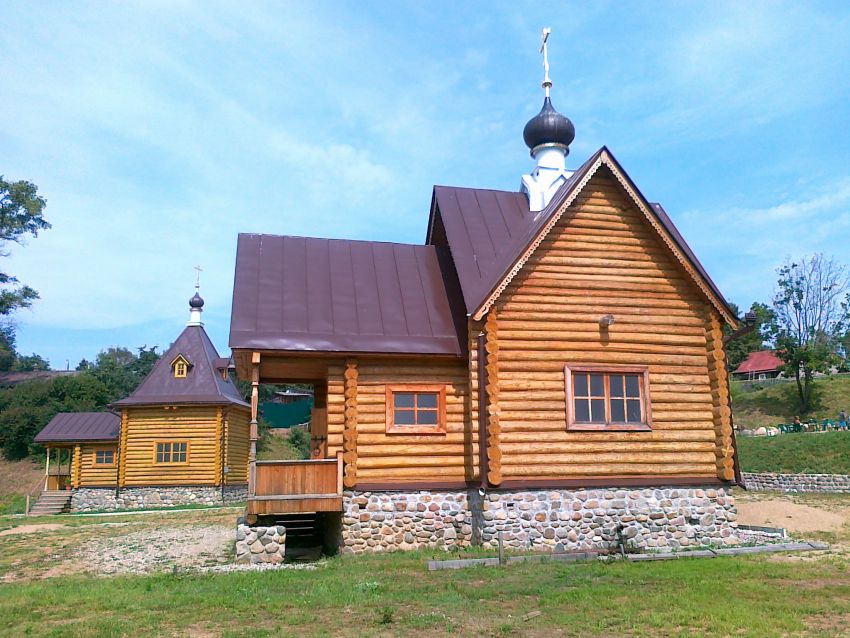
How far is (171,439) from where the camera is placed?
31453 millimetres

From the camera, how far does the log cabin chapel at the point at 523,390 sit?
13.8m

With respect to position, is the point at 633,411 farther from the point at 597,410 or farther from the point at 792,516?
the point at 792,516

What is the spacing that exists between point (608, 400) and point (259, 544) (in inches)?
287

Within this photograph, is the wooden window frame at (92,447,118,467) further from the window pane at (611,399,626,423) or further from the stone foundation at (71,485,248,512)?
the window pane at (611,399,626,423)

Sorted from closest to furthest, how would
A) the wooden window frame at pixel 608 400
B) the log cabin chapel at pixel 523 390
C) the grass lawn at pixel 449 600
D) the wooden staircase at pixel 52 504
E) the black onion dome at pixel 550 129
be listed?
1. the grass lawn at pixel 449 600
2. the log cabin chapel at pixel 523 390
3. the wooden window frame at pixel 608 400
4. the black onion dome at pixel 550 129
5. the wooden staircase at pixel 52 504

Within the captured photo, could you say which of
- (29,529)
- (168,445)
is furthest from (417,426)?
(168,445)

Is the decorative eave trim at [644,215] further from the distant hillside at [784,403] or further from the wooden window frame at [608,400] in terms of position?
the distant hillside at [784,403]

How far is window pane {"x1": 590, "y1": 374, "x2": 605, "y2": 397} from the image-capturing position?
14656 millimetres

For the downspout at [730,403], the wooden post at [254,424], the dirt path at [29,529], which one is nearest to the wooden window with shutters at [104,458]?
the dirt path at [29,529]

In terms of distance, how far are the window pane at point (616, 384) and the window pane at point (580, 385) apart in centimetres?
58

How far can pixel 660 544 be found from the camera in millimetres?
14086

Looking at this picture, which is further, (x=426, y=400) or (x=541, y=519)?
(x=426, y=400)

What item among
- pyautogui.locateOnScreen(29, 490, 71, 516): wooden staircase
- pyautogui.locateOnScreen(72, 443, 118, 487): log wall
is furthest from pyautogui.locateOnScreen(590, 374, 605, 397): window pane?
pyautogui.locateOnScreen(29, 490, 71, 516): wooden staircase

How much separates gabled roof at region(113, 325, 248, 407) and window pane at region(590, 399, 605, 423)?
20461mm
